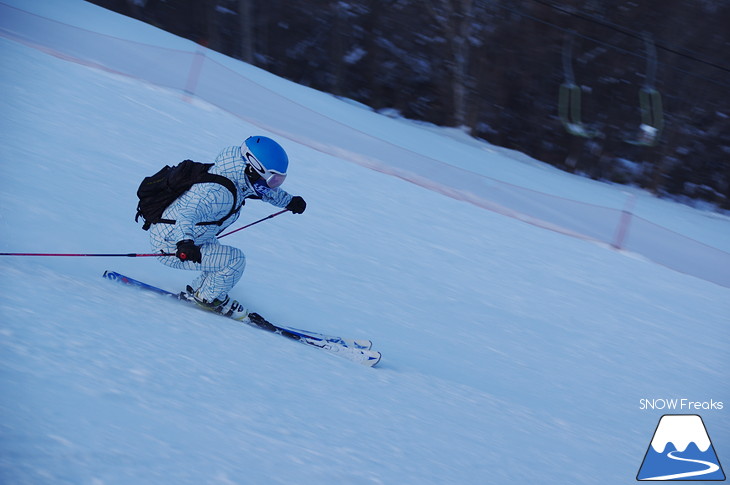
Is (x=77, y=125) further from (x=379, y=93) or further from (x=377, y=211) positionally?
(x=379, y=93)

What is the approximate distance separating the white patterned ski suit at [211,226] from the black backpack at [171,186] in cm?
3

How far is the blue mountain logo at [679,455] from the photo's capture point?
4.22 meters

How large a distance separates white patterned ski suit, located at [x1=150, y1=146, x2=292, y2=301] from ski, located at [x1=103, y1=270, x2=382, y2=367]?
0.79ft

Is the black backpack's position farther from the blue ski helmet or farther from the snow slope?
the snow slope

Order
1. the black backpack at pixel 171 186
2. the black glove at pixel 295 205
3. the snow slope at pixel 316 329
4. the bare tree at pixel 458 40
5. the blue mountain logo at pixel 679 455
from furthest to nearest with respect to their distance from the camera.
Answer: the bare tree at pixel 458 40, the black glove at pixel 295 205, the black backpack at pixel 171 186, the blue mountain logo at pixel 679 455, the snow slope at pixel 316 329

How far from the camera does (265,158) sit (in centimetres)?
439

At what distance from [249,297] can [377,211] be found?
3610mm

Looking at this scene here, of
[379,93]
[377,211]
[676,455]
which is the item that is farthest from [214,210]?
[379,93]

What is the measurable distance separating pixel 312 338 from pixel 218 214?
3.31ft

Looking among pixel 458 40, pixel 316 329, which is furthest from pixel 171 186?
pixel 458 40

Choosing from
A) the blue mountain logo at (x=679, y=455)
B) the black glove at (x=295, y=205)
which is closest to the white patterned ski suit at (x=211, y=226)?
the black glove at (x=295, y=205)

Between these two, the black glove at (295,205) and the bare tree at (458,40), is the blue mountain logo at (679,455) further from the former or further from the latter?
the bare tree at (458,40)

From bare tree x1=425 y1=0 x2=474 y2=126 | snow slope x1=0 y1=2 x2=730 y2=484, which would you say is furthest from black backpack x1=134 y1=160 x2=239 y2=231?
bare tree x1=425 y1=0 x2=474 y2=126

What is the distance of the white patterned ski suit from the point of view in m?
4.30
